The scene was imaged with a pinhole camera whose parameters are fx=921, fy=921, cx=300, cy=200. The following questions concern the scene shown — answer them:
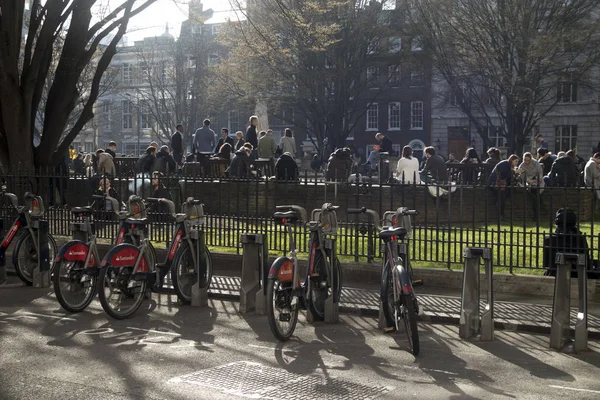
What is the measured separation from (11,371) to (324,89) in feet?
140

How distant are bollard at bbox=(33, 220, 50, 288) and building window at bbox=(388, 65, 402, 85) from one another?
41.3 m

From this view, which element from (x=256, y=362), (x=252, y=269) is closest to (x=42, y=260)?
(x=252, y=269)

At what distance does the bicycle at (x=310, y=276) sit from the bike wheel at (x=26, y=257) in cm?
452

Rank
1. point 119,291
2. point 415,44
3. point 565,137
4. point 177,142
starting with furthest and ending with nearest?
1. point 565,137
2. point 415,44
3. point 177,142
4. point 119,291

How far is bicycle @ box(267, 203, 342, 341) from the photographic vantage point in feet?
28.9

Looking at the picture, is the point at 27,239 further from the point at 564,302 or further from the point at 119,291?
the point at 564,302

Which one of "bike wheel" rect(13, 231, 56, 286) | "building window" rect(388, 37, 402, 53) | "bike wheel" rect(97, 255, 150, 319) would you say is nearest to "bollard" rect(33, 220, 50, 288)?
"bike wheel" rect(13, 231, 56, 286)

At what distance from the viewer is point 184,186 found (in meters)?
14.9

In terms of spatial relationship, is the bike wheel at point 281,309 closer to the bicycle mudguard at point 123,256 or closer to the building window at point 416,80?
the bicycle mudguard at point 123,256

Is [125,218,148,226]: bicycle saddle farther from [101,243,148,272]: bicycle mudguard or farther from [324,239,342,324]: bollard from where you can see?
[324,239,342,324]: bollard

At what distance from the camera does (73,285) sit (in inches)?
406

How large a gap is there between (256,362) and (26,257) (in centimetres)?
586

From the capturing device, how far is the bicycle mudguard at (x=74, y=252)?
10125mm

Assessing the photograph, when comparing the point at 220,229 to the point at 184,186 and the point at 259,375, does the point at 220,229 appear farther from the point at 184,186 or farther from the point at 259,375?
the point at 259,375
